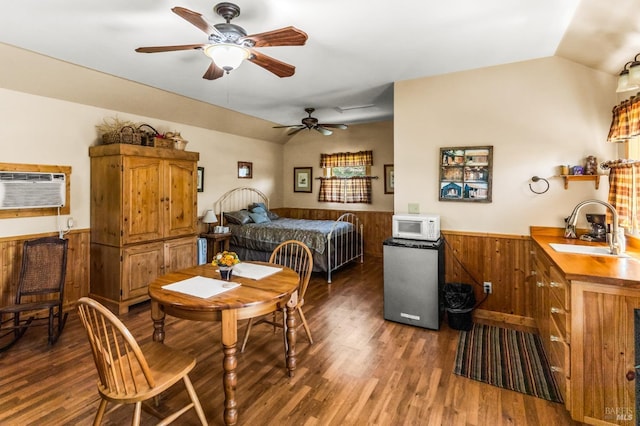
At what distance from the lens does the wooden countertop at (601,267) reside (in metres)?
1.81

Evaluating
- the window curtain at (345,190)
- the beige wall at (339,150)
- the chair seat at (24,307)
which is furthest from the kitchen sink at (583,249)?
the chair seat at (24,307)

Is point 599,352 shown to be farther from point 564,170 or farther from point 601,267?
point 564,170

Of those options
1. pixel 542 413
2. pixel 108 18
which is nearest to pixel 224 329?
pixel 542 413

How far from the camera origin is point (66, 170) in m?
3.65

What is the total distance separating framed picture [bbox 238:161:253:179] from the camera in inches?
246

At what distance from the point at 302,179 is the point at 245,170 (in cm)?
144

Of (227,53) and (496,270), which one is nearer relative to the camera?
(227,53)

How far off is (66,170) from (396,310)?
13.1 ft

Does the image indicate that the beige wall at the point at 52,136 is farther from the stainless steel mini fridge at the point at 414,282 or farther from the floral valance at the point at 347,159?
the stainless steel mini fridge at the point at 414,282

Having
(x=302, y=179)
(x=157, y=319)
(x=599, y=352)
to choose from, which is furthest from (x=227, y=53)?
(x=302, y=179)

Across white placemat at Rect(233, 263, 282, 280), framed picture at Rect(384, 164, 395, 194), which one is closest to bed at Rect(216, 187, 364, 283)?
framed picture at Rect(384, 164, 395, 194)

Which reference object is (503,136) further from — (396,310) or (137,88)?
(137,88)

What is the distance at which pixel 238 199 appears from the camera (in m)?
6.26

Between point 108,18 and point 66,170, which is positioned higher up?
point 108,18
